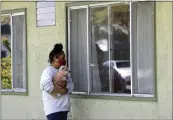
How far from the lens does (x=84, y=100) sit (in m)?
9.05

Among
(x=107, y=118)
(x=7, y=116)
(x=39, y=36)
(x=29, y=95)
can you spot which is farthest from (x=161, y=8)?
(x=7, y=116)

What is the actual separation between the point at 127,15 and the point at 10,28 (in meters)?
3.17

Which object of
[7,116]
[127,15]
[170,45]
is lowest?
[7,116]

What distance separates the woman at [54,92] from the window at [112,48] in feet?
3.08

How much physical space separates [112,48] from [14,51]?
2.71 meters

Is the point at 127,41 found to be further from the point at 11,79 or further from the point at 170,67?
the point at 11,79

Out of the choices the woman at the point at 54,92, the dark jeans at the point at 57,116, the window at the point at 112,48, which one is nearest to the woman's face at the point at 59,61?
the woman at the point at 54,92

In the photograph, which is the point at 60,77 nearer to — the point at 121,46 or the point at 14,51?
the point at 121,46

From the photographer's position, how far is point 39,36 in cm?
982

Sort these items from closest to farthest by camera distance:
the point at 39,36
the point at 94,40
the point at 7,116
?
the point at 94,40 → the point at 39,36 → the point at 7,116

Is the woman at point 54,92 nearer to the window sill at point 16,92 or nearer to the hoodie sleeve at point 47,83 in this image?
the hoodie sleeve at point 47,83

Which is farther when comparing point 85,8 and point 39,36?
point 39,36

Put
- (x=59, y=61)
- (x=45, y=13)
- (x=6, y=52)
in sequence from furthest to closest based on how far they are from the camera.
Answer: (x=6, y=52) < (x=45, y=13) < (x=59, y=61)

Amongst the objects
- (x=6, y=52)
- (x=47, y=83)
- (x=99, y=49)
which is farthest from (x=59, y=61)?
(x=6, y=52)
